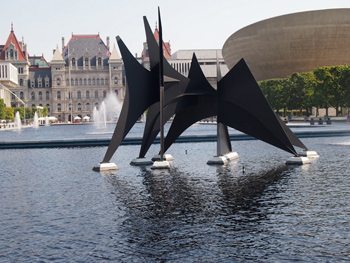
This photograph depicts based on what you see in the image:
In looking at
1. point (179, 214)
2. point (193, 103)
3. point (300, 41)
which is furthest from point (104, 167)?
point (300, 41)

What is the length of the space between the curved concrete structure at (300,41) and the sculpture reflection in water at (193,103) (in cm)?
12983

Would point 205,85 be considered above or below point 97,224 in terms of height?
above

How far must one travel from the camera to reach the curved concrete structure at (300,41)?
15525 centimetres

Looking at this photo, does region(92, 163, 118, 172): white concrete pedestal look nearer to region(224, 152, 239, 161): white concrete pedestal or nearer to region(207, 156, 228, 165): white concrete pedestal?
region(207, 156, 228, 165): white concrete pedestal

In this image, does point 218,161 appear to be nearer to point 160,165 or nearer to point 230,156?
point 230,156

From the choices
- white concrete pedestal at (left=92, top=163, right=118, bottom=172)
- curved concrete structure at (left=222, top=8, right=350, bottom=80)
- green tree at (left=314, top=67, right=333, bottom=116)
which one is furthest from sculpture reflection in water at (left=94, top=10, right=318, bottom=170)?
curved concrete structure at (left=222, top=8, right=350, bottom=80)

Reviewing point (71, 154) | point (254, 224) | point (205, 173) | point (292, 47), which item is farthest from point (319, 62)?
point (254, 224)

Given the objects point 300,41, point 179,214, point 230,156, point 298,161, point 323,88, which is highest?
point 300,41

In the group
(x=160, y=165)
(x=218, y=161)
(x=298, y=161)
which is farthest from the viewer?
(x=218, y=161)

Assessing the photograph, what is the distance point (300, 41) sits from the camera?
159 metres

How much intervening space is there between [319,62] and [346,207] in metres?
149

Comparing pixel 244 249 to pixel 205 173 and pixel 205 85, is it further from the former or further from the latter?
pixel 205 85

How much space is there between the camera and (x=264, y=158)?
117 feet

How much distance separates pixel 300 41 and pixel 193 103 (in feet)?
433
